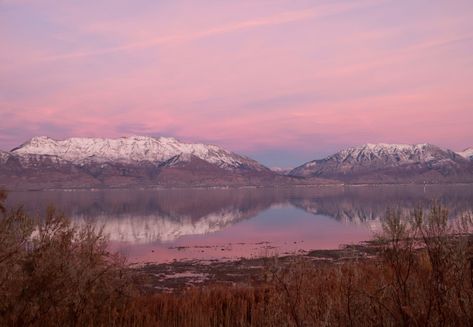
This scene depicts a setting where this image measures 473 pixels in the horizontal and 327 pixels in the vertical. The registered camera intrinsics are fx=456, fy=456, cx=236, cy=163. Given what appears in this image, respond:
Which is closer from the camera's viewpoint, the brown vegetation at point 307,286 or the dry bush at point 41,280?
the brown vegetation at point 307,286

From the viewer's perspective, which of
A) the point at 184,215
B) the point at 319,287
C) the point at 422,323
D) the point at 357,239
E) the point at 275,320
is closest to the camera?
the point at 422,323

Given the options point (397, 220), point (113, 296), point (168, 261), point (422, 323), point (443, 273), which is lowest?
point (168, 261)

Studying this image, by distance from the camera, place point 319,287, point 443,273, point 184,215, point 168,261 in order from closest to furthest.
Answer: point 443,273
point 319,287
point 168,261
point 184,215

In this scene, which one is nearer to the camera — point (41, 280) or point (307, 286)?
point (41, 280)

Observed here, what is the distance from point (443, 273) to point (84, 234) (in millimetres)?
6423

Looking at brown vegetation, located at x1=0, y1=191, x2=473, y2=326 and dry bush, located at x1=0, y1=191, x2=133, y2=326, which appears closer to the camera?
brown vegetation, located at x1=0, y1=191, x2=473, y2=326

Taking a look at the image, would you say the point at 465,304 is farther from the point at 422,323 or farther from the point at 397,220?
the point at 397,220

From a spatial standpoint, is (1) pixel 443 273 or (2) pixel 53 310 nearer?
(1) pixel 443 273

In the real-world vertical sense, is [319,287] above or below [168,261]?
above

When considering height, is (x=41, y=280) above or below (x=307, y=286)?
above

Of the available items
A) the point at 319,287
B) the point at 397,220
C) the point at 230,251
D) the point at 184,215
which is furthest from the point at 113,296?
→ the point at 184,215

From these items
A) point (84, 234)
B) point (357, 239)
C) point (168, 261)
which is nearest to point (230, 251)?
point (168, 261)

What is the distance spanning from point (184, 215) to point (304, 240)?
3365 centimetres

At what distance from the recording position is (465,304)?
191 inches
